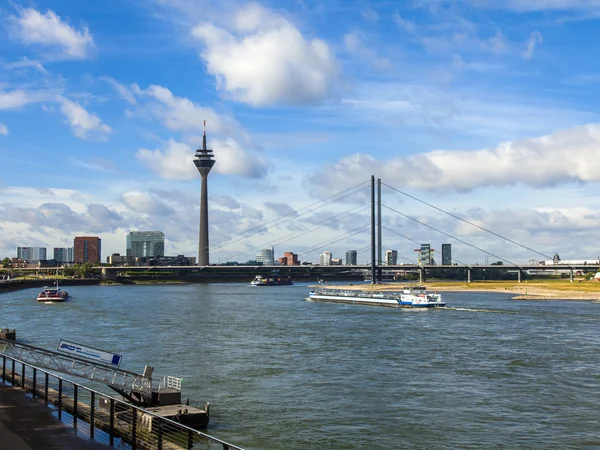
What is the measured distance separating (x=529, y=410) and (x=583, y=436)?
3.85 m

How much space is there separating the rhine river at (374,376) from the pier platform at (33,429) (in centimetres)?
603

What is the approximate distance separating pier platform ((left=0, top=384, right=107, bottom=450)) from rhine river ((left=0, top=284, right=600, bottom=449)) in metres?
6.03

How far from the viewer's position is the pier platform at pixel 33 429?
16016mm

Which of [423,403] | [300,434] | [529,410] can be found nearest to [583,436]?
[529,410]

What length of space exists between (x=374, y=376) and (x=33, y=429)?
2085 cm

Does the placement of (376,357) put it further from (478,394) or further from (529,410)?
(529,410)

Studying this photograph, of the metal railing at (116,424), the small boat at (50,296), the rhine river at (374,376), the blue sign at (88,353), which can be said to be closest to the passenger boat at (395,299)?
the rhine river at (374,376)

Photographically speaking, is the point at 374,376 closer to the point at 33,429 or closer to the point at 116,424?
the point at 116,424

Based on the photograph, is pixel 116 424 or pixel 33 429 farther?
pixel 116 424

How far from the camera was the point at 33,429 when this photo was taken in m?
17.4

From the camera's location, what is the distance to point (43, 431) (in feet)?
56.7

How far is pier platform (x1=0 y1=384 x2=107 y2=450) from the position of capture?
16016 mm

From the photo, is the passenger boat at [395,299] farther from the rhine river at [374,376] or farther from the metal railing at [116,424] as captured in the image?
the metal railing at [116,424]

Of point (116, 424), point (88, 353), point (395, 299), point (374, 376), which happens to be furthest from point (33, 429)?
point (395, 299)
